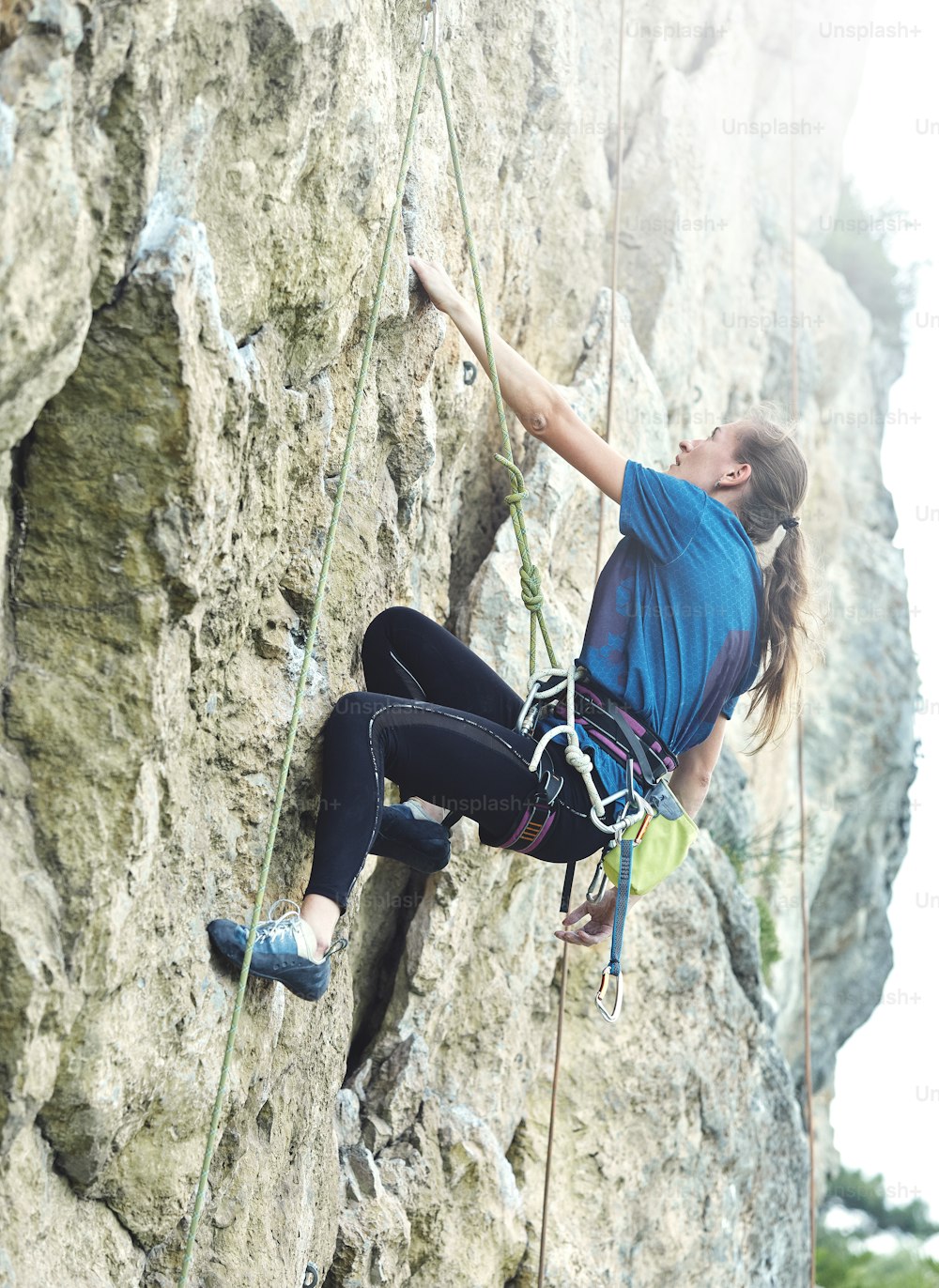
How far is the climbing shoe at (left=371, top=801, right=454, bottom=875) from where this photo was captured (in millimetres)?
3732

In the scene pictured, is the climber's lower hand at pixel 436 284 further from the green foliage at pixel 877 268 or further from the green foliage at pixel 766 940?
the green foliage at pixel 877 268

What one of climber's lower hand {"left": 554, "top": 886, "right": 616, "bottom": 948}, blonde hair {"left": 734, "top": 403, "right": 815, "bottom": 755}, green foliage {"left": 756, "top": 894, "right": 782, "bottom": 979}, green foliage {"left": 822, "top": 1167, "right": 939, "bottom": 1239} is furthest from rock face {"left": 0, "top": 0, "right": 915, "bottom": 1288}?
green foliage {"left": 822, "top": 1167, "right": 939, "bottom": 1239}

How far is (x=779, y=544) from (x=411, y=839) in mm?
1324

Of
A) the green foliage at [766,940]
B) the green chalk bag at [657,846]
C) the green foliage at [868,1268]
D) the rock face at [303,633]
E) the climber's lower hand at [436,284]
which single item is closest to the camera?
the rock face at [303,633]

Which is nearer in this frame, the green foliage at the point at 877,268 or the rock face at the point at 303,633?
the rock face at the point at 303,633

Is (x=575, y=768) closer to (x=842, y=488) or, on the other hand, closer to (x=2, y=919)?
(x=2, y=919)

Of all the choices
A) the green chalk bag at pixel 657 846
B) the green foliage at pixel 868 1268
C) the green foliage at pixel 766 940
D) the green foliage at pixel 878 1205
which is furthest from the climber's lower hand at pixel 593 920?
the green foliage at pixel 878 1205

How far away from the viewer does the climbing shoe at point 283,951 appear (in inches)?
Answer: 119

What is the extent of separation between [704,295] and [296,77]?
620 centimetres

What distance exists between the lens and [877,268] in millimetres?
14664

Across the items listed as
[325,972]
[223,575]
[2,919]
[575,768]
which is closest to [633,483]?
[575,768]

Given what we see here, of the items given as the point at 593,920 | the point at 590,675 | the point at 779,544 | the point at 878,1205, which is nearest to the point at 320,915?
the point at 590,675

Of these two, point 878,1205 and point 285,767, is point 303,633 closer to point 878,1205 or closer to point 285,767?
point 285,767

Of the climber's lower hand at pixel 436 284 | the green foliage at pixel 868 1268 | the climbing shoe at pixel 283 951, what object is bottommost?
the climbing shoe at pixel 283 951
